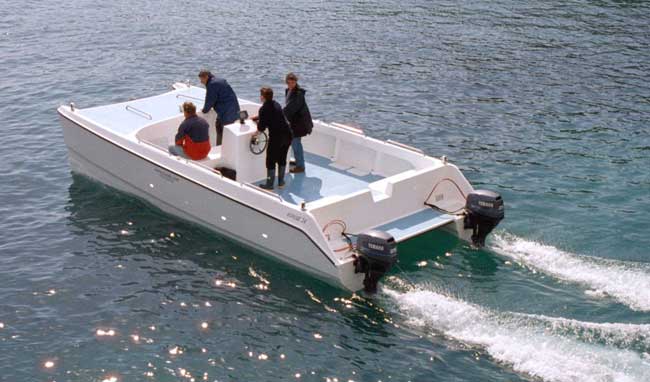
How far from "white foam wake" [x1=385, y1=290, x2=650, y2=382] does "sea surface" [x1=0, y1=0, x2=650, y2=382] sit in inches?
1.3

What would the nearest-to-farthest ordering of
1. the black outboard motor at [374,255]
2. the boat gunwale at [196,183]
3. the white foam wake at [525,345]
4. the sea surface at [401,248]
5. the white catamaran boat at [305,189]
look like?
1. the white foam wake at [525,345]
2. the sea surface at [401,248]
3. the black outboard motor at [374,255]
4. the boat gunwale at [196,183]
5. the white catamaran boat at [305,189]

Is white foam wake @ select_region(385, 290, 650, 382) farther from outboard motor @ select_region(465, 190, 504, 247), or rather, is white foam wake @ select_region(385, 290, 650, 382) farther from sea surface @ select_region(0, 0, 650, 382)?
outboard motor @ select_region(465, 190, 504, 247)

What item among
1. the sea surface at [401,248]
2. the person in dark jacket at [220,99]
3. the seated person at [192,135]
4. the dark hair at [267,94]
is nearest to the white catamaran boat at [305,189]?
the seated person at [192,135]

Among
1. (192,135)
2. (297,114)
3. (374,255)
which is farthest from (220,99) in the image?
(374,255)

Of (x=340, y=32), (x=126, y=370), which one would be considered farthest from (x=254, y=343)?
(x=340, y=32)

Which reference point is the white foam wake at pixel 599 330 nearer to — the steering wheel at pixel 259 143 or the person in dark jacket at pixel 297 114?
the person in dark jacket at pixel 297 114

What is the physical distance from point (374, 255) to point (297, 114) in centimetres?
396

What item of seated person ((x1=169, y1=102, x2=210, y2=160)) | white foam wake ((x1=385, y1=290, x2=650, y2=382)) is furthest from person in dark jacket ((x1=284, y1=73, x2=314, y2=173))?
white foam wake ((x1=385, y1=290, x2=650, y2=382))

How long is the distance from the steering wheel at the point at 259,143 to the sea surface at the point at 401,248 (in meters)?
1.86

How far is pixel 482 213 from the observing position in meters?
14.3

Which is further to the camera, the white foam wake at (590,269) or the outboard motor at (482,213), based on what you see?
the outboard motor at (482,213)

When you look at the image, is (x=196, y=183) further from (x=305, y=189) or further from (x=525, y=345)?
(x=525, y=345)

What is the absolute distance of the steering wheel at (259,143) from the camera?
15.5m

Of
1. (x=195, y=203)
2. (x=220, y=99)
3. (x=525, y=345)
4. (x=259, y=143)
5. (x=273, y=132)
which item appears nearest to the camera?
(x=525, y=345)
